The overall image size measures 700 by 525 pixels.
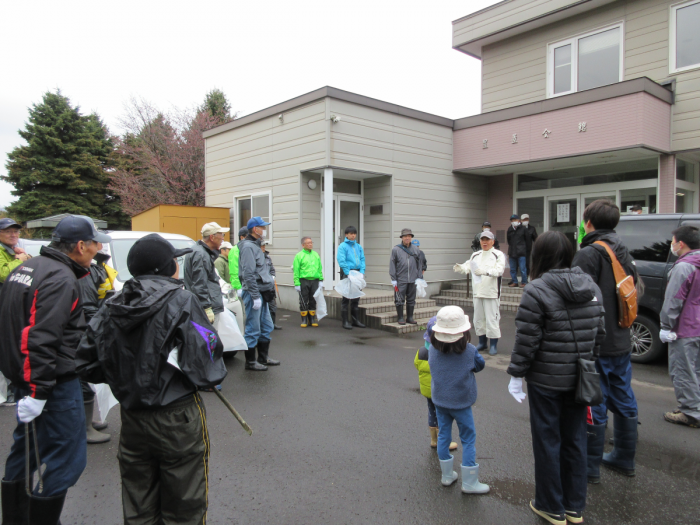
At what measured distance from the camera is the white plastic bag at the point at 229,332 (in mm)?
5531

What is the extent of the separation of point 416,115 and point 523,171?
339 cm

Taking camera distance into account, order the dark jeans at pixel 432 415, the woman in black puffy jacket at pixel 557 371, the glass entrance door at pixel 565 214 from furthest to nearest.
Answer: the glass entrance door at pixel 565 214
the dark jeans at pixel 432 415
the woman in black puffy jacket at pixel 557 371

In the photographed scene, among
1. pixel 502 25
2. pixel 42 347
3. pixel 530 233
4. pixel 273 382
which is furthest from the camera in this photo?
pixel 502 25

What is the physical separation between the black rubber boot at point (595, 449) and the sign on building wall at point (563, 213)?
9635mm

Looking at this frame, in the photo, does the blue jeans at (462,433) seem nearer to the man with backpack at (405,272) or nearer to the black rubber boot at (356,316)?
the man with backpack at (405,272)

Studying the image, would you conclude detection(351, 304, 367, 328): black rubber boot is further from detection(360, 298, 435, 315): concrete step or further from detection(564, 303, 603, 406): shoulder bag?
detection(564, 303, 603, 406): shoulder bag

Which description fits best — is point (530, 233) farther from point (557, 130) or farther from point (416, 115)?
point (416, 115)

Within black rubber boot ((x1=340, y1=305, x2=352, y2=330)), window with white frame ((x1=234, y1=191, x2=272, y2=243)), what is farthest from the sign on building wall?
window with white frame ((x1=234, y1=191, x2=272, y2=243))

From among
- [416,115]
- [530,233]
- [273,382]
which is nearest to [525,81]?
[416,115]

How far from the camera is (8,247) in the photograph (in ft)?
17.8

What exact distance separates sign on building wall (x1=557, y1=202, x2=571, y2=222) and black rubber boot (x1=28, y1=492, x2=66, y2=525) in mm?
12090

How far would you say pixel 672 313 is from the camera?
14.4ft

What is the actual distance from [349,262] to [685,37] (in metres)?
9.18

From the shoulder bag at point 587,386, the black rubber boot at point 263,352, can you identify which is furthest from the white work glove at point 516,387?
the black rubber boot at point 263,352
